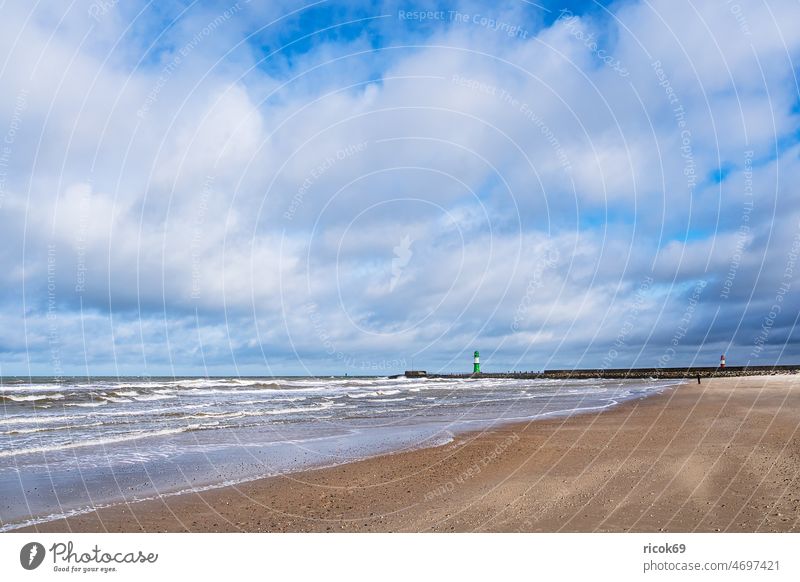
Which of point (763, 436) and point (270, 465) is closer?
point (270, 465)

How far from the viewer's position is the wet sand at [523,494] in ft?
28.6

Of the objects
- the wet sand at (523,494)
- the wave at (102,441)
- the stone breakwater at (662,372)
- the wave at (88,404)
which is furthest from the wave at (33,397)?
the stone breakwater at (662,372)

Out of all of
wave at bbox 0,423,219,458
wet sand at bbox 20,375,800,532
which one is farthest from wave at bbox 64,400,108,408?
wet sand at bbox 20,375,800,532

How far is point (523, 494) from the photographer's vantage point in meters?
10.4

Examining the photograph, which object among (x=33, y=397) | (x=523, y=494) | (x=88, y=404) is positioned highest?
(x=523, y=494)

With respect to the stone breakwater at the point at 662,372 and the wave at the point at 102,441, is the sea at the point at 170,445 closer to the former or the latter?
the wave at the point at 102,441

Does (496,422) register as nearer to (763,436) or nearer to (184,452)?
(763,436)

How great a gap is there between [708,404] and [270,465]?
2644 cm

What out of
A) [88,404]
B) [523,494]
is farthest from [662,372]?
[523,494]

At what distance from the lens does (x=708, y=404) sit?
31.6 meters

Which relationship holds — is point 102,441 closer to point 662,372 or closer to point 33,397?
point 33,397

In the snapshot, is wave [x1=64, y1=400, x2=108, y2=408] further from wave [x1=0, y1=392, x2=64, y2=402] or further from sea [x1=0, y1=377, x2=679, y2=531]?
wave [x1=0, y1=392, x2=64, y2=402]

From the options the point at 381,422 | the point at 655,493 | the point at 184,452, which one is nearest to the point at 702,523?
the point at 655,493
